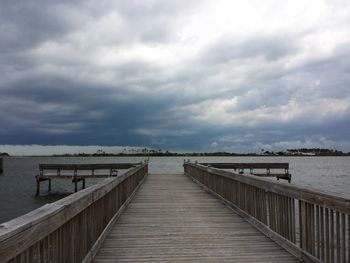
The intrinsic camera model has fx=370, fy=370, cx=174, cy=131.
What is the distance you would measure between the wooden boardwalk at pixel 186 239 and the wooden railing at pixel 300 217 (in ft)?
0.72

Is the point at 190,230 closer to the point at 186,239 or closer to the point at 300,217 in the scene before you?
the point at 186,239

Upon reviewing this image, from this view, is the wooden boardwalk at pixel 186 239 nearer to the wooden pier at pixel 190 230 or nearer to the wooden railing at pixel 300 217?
the wooden pier at pixel 190 230

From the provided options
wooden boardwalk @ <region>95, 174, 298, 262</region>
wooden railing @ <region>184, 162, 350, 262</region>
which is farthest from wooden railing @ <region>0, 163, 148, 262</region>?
wooden railing @ <region>184, 162, 350, 262</region>

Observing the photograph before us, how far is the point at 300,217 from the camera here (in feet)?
16.4

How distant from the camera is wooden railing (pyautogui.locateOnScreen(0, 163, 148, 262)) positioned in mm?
2586

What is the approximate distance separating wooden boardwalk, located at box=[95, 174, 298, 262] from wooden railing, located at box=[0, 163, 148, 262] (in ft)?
1.36

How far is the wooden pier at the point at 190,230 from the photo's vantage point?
10.9ft

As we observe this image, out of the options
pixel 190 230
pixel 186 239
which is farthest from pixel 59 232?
pixel 190 230

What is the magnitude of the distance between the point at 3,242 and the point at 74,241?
6.64ft

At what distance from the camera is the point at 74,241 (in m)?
4.29

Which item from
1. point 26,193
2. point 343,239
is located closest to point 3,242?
point 343,239

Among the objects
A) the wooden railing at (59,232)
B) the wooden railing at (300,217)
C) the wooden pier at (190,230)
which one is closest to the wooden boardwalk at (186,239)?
the wooden pier at (190,230)

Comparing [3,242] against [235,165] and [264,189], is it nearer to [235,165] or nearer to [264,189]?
[264,189]

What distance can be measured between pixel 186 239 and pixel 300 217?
2.10 metres
